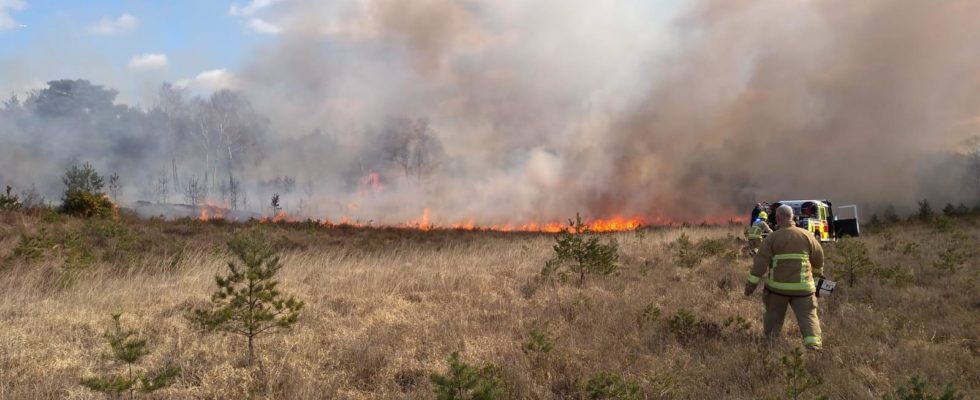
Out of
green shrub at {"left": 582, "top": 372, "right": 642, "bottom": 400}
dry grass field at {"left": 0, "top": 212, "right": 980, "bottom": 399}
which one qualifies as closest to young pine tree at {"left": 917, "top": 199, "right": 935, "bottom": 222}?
dry grass field at {"left": 0, "top": 212, "right": 980, "bottom": 399}

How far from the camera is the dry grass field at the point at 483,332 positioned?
15.0 feet

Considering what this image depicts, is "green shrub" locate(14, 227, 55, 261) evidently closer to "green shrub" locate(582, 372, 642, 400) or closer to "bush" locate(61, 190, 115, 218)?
"bush" locate(61, 190, 115, 218)

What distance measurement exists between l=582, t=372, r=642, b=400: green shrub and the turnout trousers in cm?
281

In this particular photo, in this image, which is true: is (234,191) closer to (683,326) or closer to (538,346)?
(538,346)

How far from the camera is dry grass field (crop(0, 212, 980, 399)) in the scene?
4.59 metres

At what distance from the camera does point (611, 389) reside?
418 centimetres

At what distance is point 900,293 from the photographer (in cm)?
805

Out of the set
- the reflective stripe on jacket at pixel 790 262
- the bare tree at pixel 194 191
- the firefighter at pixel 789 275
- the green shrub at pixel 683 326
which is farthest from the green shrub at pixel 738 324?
the bare tree at pixel 194 191

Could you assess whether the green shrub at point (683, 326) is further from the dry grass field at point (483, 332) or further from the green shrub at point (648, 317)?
the green shrub at point (648, 317)

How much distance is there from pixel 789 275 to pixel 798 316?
498 millimetres

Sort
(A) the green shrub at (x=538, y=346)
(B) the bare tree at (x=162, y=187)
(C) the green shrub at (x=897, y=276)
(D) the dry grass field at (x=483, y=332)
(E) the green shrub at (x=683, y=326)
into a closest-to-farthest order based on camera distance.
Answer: (D) the dry grass field at (x=483, y=332), (A) the green shrub at (x=538, y=346), (E) the green shrub at (x=683, y=326), (C) the green shrub at (x=897, y=276), (B) the bare tree at (x=162, y=187)

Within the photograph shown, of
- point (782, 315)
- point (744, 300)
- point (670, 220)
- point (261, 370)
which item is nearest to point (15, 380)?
point (261, 370)

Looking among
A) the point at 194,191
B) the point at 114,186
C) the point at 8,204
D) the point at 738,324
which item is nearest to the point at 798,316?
the point at 738,324

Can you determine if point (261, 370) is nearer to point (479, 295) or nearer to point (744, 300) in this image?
point (479, 295)
